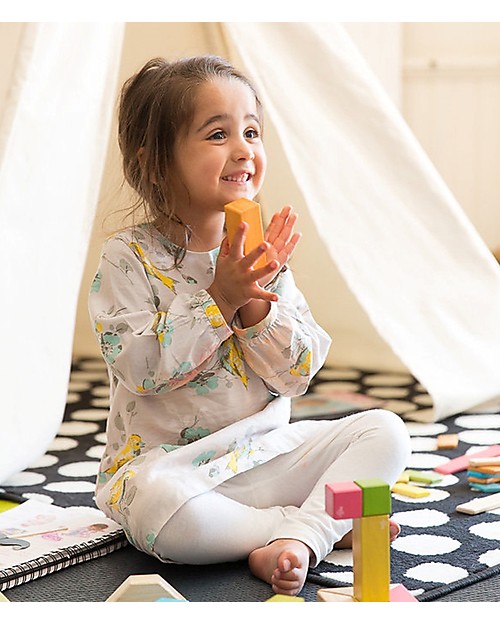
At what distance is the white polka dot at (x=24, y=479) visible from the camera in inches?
60.4

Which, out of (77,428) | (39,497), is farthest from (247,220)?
(77,428)

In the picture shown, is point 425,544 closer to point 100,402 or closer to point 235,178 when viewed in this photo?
point 235,178

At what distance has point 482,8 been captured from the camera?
194cm

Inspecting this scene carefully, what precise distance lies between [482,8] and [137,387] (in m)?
1.11

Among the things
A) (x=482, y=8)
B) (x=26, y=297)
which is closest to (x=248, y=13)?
(x=482, y=8)

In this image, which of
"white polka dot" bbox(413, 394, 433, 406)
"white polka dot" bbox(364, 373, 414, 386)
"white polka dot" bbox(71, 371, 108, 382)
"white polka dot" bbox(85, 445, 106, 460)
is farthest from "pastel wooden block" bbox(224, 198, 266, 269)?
"white polka dot" bbox(71, 371, 108, 382)

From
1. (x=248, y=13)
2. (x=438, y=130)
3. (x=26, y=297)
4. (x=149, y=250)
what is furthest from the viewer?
(x=438, y=130)

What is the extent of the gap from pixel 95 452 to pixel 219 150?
0.63 metres

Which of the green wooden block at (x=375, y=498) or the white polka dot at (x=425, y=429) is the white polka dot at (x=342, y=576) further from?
the white polka dot at (x=425, y=429)

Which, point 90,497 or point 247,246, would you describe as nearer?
point 247,246

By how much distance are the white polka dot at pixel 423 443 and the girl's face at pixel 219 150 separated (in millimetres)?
594

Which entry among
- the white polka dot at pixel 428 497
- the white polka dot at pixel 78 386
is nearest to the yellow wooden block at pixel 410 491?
the white polka dot at pixel 428 497
